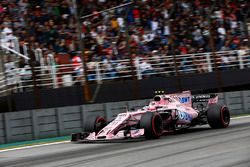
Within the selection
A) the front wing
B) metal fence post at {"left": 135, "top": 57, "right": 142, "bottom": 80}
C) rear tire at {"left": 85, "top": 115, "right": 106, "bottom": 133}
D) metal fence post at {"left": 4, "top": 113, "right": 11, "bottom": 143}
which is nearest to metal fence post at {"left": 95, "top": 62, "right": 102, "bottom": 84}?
metal fence post at {"left": 135, "top": 57, "right": 142, "bottom": 80}

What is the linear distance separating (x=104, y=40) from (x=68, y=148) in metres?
8.18

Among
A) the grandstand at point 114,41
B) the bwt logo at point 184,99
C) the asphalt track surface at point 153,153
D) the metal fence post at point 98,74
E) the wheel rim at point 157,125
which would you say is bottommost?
the asphalt track surface at point 153,153

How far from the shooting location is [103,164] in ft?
27.3

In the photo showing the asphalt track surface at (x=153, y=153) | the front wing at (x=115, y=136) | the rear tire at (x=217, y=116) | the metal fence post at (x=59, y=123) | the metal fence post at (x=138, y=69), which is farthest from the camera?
the metal fence post at (x=138, y=69)

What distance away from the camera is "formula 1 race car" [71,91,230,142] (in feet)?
37.8

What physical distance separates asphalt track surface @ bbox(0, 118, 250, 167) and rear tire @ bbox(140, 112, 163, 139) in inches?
7.3

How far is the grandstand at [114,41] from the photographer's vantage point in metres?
17.4

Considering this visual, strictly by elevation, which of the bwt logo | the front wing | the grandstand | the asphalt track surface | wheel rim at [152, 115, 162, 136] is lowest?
the asphalt track surface

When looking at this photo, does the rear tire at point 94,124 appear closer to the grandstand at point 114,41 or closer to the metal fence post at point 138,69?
the grandstand at point 114,41

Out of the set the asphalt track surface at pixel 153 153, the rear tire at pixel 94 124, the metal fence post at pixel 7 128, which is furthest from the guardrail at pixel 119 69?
the asphalt track surface at pixel 153 153

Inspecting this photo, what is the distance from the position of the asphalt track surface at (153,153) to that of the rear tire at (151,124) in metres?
0.19

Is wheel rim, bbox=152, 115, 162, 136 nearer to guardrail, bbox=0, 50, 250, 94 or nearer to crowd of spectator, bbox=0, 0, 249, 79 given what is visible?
guardrail, bbox=0, 50, 250, 94

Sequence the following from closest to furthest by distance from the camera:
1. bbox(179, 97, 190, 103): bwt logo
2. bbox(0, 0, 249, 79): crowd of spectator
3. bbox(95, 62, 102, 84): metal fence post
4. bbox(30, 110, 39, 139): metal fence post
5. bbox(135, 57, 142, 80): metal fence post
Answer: bbox(179, 97, 190, 103): bwt logo
bbox(30, 110, 39, 139): metal fence post
bbox(95, 62, 102, 84): metal fence post
bbox(0, 0, 249, 79): crowd of spectator
bbox(135, 57, 142, 80): metal fence post

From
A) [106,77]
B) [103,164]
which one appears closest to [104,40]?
[106,77]
